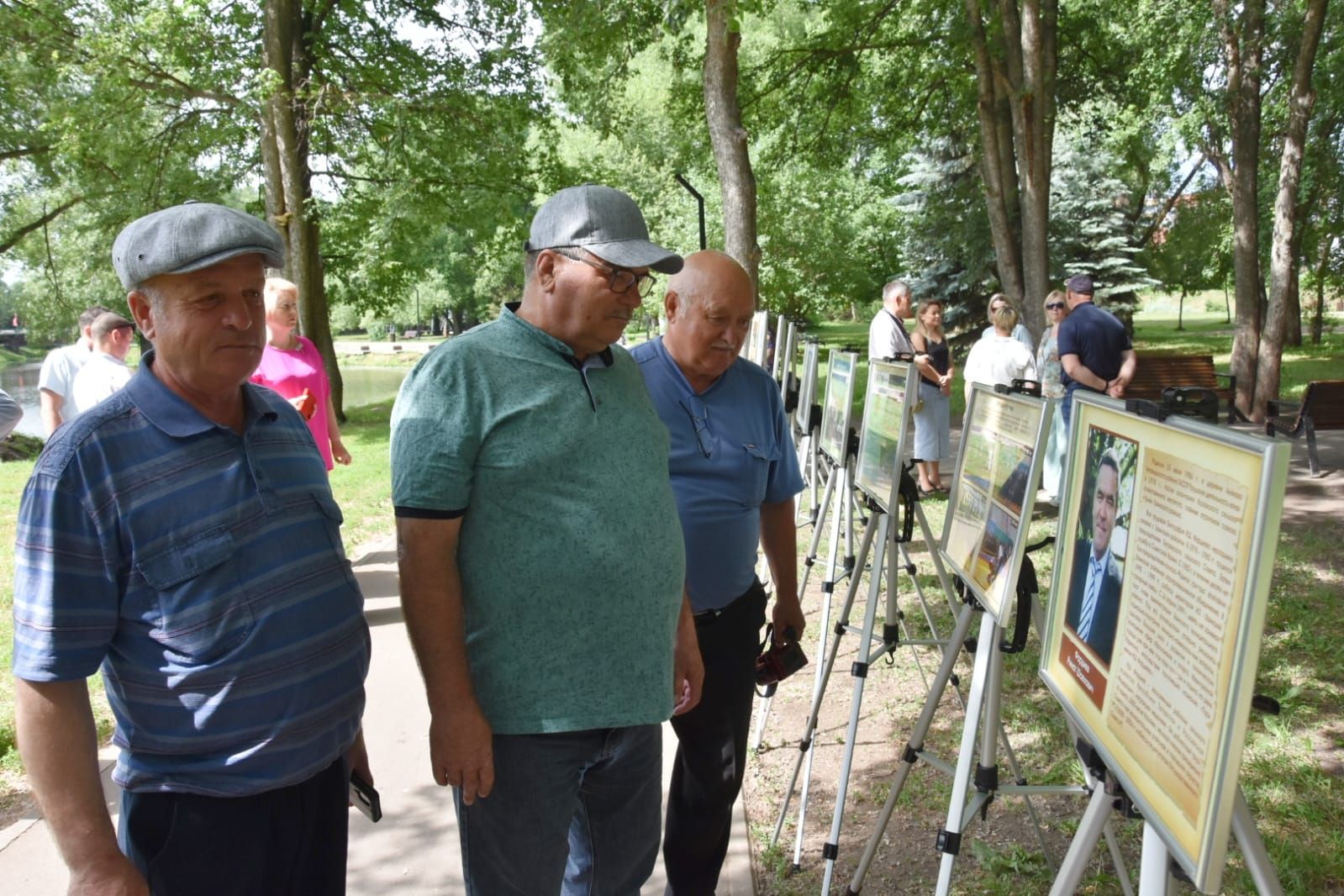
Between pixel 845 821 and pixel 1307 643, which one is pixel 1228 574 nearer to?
pixel 845 821

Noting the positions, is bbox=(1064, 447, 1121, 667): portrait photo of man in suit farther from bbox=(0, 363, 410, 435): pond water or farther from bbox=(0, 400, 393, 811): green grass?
bbox=(0, 363, 410, 435): pond water

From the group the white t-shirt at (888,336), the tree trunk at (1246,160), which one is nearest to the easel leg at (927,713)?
the white t-shirt at (888,336)

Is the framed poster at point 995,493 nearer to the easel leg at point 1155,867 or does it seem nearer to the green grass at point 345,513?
the easel leg at point 1155,867

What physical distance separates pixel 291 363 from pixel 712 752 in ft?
11.1

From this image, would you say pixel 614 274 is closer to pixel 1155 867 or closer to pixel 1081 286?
pixel 1155 867

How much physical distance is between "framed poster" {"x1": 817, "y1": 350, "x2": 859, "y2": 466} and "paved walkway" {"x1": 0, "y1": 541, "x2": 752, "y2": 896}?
1.55m

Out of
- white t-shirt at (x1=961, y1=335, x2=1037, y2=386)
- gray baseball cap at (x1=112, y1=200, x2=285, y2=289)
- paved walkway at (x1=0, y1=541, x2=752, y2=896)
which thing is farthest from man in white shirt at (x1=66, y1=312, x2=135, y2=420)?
white t-shirt at (x1=961, y1=335, x2=1037, y2=386)

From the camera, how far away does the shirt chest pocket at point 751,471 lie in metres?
2.70

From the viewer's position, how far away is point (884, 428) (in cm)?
368

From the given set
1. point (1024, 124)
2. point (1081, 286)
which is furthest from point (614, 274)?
point (1024, 124)

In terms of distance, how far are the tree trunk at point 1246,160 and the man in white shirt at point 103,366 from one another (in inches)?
541

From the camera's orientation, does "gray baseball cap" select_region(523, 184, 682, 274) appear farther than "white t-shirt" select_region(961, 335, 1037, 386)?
No

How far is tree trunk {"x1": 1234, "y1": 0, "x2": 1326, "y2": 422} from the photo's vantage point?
42.0 feet

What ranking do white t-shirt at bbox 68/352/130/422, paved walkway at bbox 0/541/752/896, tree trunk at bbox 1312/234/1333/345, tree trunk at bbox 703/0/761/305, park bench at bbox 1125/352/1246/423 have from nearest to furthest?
1. paved walkway at bbox 0/541/752/896
2. white t-shirt at bbox 68/352/130/422
3. tree trunk at bbox 703/0/761/305
4. park bench at bbox 1125/352/1246/423
5. tree trunk at bbox 1312/234/1333/345
